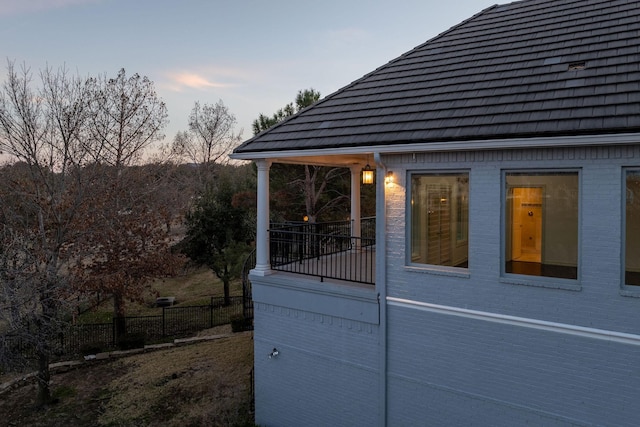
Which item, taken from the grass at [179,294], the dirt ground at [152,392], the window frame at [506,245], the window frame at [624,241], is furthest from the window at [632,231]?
the grass at [179,294]

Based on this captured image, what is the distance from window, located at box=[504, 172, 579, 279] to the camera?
5.69 m

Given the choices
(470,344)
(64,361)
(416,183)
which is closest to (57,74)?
(64,361)

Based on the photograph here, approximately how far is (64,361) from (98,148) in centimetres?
734

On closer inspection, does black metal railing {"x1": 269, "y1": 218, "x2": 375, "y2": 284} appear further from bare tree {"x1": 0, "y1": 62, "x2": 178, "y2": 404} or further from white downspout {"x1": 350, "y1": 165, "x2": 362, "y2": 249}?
bare tree {"x1": 0, "y1": 62, "x2": 178, "y2": 404}

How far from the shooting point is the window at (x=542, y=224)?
5.69 meters

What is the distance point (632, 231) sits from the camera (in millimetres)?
5297

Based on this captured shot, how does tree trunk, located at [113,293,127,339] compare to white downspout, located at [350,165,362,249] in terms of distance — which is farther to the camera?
tree trunk, located at [113,293,127,339]

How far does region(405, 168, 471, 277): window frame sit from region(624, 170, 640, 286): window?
1.88 m

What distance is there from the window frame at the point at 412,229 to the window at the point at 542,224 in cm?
53

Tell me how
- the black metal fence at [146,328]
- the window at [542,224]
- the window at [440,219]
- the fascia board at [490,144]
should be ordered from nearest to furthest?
the fascia board at [490,144] → the window at [542,224] → the window at [440,219] → the black metal fence at [146,328]

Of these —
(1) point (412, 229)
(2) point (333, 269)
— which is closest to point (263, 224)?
(2) point (333, 269)

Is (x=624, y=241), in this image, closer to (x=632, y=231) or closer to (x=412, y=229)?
(x=632, y=231)

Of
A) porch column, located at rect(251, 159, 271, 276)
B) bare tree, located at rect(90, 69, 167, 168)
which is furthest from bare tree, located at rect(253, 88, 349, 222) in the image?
porch column, located at rect(251, 159, 271, 276)

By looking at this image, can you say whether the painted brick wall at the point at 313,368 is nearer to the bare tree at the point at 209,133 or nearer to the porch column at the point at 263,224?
the porch column at the point at 263,224
